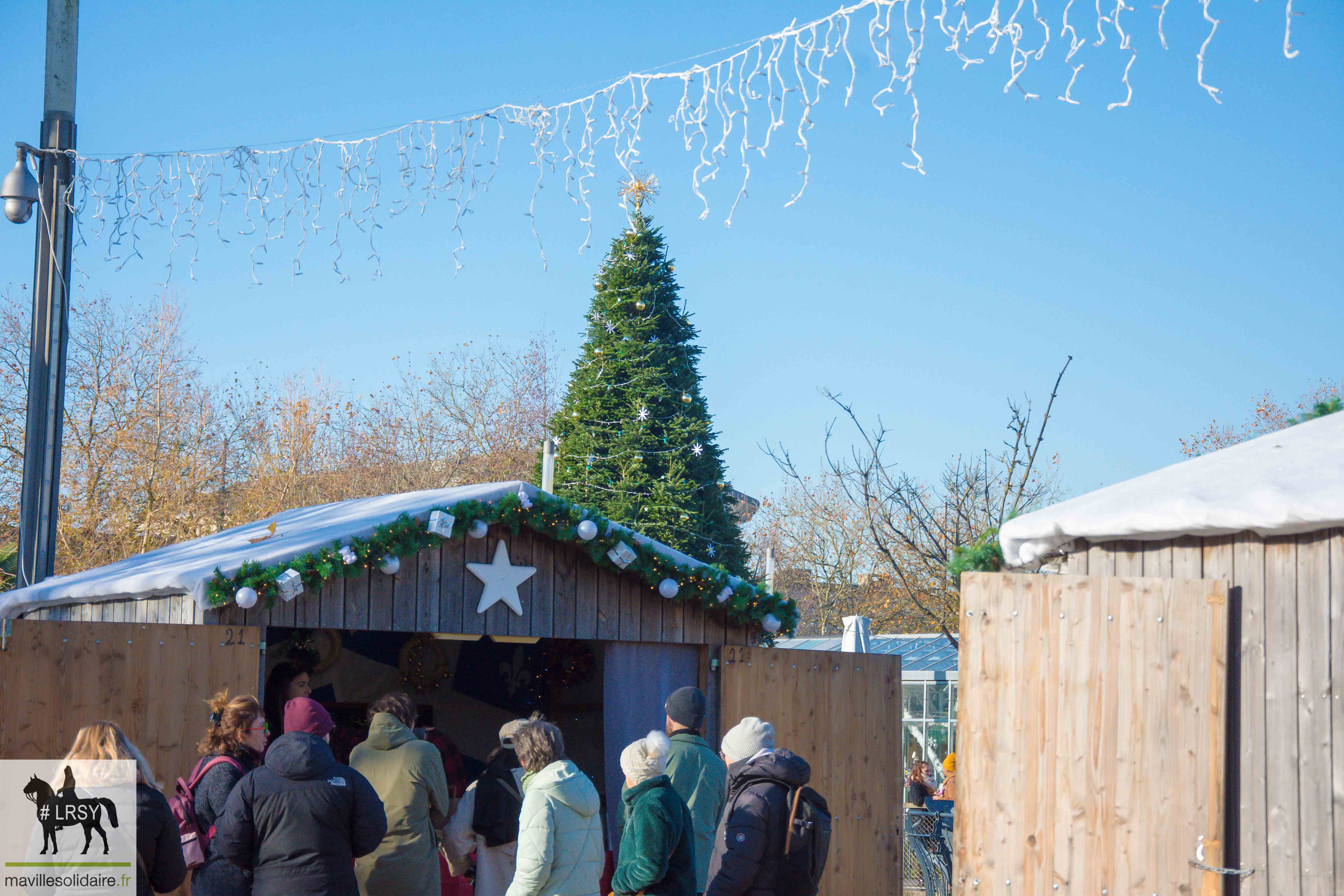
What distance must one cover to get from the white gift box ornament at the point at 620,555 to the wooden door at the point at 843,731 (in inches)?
45.7

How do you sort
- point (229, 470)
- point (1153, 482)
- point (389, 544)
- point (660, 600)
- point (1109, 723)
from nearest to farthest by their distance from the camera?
point (1109, 723)
point (1153, 482)
point (389, 544)
point (660, 600)
point (229, 470)

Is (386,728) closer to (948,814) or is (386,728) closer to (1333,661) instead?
(1333,661)

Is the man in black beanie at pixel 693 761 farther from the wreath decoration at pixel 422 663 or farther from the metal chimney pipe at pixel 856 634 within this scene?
the metal chimney pipe at pixel 856 634

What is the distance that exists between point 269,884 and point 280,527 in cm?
548

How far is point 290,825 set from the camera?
4613mm

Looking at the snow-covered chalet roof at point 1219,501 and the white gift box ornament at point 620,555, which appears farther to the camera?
the white gift box ornament at point 620,555

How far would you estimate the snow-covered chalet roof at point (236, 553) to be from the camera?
7418 mm

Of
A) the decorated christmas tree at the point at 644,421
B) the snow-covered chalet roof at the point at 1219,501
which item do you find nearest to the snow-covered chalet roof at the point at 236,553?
the snow-covered chalet roof at the point at 1219,501

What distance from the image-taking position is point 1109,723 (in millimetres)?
4883

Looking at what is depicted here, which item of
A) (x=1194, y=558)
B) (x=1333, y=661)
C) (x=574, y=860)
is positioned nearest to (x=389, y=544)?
(x=574, y=860)

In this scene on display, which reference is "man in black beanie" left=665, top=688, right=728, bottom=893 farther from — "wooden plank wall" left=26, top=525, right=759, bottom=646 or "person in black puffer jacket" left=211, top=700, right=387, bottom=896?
"wooden plank wall" left=26, top=525, right=759, bottom=646

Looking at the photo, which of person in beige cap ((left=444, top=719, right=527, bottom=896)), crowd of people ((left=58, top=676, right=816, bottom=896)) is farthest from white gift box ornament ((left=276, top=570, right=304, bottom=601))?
person in beige cap ((left=444, top=719, right=527, bottom=896))

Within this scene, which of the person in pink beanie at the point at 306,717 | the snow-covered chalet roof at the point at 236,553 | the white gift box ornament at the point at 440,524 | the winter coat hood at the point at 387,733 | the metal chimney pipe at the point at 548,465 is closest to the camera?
the person in pink beanie at the point at 306,717

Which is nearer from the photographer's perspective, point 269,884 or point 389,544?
point 269,884
